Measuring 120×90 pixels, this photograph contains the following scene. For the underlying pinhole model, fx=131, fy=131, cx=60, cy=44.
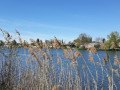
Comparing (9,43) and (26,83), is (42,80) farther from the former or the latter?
(9,43)

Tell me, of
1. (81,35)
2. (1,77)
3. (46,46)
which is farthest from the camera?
(81,35)

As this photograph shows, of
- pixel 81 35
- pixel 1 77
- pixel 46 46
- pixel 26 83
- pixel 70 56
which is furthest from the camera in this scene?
pixel 81 35

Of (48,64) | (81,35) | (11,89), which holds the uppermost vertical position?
(81,35)

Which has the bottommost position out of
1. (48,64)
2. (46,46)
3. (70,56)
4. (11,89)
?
(11,89)

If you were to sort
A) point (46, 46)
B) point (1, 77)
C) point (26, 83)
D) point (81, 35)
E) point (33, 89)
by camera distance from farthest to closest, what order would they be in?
point (81, 35) → point (1, 77) → point (26, 83) → point (33, 89) → point (46, 46)

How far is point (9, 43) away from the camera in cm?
453

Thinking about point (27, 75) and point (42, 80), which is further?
point (27, 75)

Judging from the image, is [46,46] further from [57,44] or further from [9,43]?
[9,43]

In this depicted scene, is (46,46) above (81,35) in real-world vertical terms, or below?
below

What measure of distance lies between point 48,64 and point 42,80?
578 millimetres

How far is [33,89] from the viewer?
166 inches

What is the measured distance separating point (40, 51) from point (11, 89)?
5.73 ft

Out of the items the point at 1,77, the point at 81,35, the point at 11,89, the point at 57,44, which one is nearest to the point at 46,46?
the point at 57,44

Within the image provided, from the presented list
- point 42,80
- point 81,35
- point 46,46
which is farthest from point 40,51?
point 81,35
